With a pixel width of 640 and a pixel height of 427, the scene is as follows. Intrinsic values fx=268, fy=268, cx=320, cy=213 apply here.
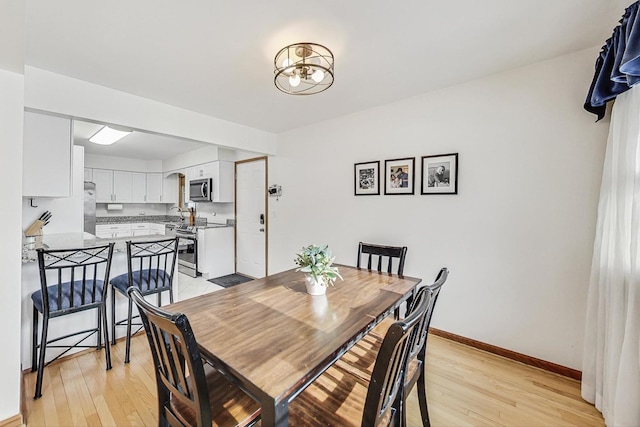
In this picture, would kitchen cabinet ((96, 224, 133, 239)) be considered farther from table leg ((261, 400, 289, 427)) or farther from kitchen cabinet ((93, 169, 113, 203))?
table leg ((261, 400, 289, 427))

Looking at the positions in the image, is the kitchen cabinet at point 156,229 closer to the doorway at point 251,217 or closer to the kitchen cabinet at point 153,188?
the kitchen cabinet at point 153,188

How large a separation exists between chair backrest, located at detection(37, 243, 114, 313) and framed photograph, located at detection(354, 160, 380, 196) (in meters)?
2.35

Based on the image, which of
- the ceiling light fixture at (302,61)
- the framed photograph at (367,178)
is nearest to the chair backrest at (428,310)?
the ceiling light fixture at (302,61)

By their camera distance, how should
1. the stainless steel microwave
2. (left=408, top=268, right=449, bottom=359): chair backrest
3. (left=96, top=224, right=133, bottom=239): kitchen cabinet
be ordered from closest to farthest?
(left=408, top=268, right=449, bottom=359): chair backrest
the stainless steel microwave
(left=96, top=224, right=133, bottom=239): kitchen cabinet

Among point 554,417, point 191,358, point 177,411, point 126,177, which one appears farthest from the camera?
point 126,177

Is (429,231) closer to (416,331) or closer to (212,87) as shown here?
(416,331)

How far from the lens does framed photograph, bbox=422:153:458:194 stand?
7.95 ft

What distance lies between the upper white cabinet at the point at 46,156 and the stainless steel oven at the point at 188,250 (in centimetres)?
216

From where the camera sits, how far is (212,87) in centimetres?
241

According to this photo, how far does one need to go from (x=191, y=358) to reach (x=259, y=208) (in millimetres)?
3585

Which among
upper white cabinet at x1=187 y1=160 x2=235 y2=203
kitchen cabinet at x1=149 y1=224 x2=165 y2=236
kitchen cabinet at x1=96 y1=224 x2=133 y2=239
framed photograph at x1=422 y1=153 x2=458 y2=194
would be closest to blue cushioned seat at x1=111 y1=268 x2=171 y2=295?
upper white cabinet at x1=187 y1=160 x2=235 y2=203

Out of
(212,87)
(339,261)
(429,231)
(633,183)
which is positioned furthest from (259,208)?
(633,183)

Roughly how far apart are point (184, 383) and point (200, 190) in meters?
4.32

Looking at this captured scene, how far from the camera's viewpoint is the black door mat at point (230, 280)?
4.25 metres
